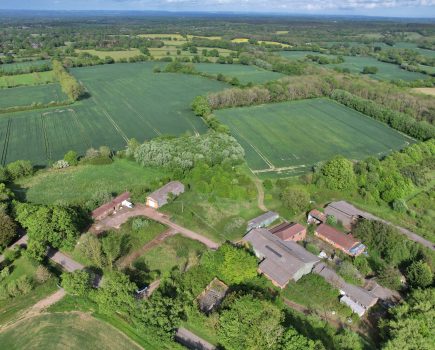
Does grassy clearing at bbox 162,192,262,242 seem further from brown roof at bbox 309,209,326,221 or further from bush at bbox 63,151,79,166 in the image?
bush at bbox 63,151,79,166

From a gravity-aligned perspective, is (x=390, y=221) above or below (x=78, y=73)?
below

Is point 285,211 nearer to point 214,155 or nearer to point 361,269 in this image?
point 361,269

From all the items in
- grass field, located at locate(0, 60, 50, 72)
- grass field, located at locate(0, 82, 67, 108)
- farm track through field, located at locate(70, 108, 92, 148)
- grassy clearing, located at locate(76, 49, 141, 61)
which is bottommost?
farm track through field, located at locate(70, 108, 92, 148)

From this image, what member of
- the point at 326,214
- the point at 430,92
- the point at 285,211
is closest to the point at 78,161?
the point at 285,211

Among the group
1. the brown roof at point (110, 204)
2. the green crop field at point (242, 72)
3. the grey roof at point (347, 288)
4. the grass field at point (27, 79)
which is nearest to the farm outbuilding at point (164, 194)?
the brown roof at point (110, 204)

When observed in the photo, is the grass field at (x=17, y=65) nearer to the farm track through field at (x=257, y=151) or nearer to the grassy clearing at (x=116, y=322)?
the farm track through field at (x=257, y=151)

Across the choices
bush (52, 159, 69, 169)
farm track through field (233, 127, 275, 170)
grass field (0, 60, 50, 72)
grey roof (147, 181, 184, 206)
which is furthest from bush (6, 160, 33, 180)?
grass field (0, 60, 50, 72)
